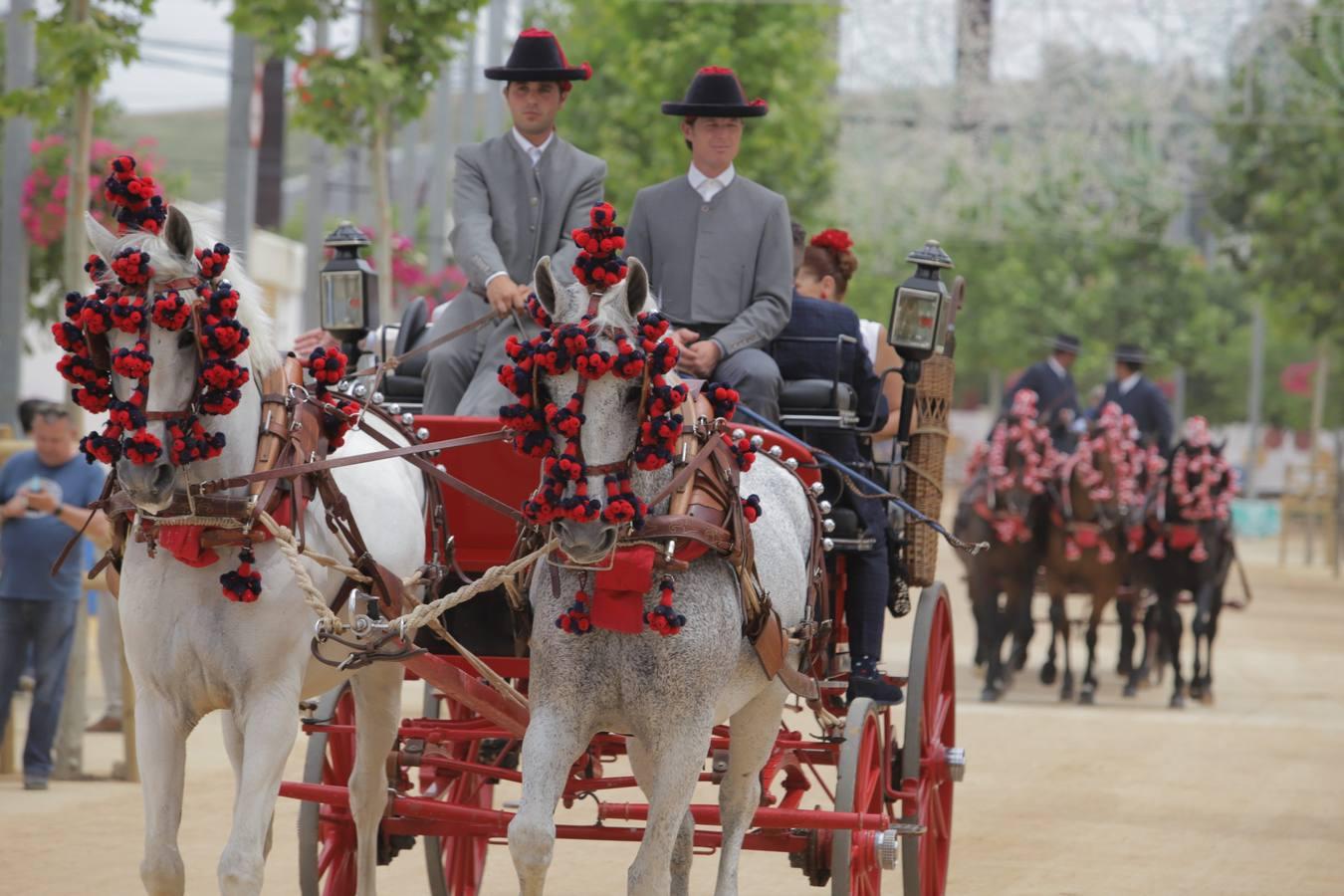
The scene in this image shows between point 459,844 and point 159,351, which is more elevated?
point 159,351

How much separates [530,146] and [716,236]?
0.91 meters

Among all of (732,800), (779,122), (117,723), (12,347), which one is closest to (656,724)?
(732,800)

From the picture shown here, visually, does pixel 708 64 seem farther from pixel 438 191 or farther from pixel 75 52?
pixel 75 52

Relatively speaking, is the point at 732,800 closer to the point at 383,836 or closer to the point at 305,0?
the point at 383,836

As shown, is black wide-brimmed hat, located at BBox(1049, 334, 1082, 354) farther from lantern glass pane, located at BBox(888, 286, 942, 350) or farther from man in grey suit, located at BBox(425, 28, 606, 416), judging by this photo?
man in grey suit, located at BBox(425, 28, 606, 416)

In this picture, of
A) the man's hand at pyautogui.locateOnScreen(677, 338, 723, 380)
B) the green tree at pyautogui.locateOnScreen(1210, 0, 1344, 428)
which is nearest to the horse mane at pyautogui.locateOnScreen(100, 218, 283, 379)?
the man's hand at pyautogui.locateOnScreen(677, 338, 723, 380)

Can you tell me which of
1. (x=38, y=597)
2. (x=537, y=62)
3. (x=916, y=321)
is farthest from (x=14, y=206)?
(x=916, y=321)

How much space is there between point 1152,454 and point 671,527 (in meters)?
12.9

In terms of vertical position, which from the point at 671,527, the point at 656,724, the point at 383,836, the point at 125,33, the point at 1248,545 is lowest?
the point at 1248,545

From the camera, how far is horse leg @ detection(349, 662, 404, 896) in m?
7.31

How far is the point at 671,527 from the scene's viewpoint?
5527 mm

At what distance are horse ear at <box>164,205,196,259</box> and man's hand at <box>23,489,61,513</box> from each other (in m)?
6.26

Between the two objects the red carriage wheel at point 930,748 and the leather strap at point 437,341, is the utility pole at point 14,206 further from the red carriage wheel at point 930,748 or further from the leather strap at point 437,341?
the red carriage wheel at point 930,748

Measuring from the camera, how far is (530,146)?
7.93 meters
